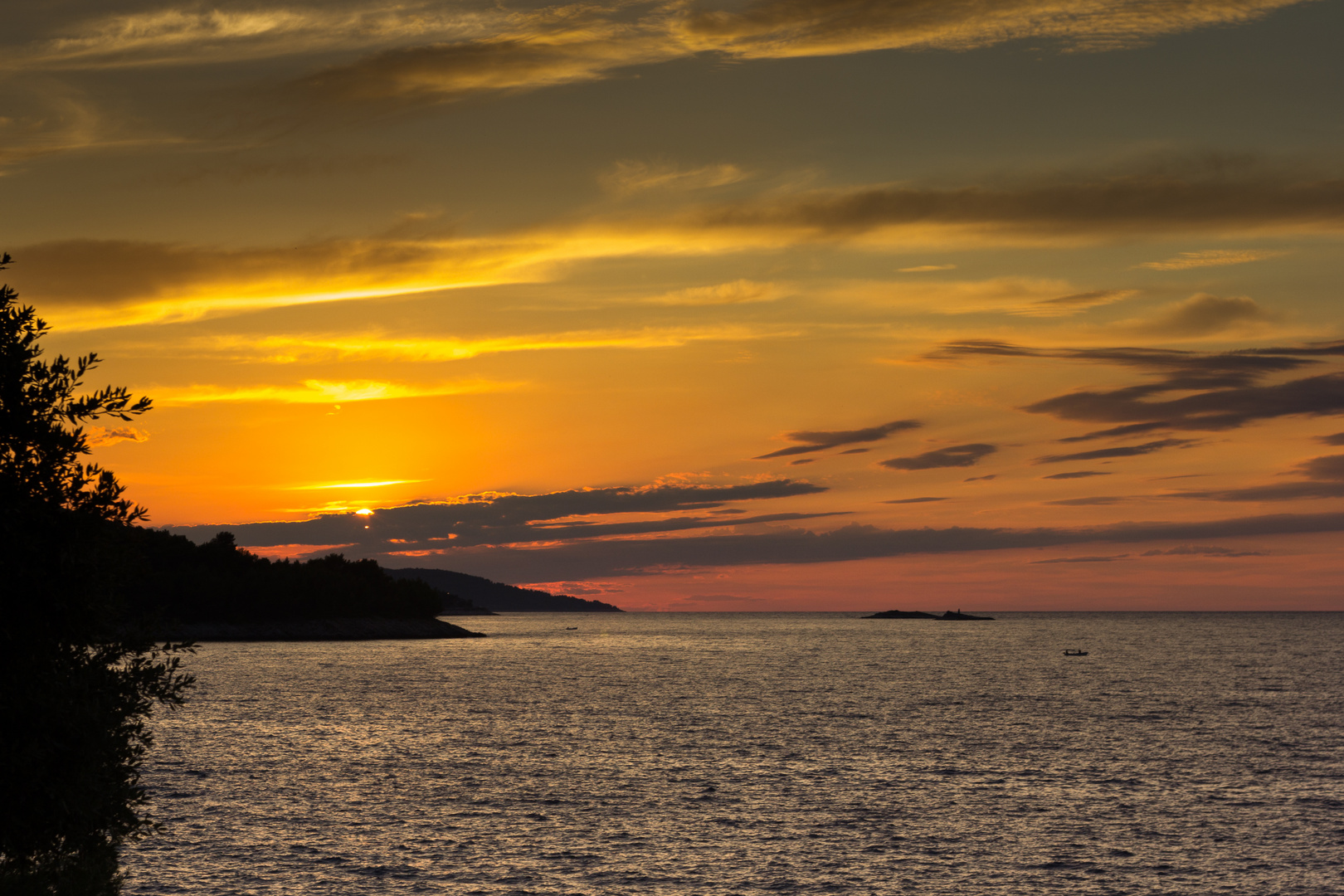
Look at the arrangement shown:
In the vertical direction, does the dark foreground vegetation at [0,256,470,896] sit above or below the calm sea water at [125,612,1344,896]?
above

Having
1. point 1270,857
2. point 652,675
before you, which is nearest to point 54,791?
point 1270,857

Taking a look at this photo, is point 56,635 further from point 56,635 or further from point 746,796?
point 746,796

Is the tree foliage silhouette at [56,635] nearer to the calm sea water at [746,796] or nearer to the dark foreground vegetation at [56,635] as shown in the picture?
the dark foreground vegetation at [56,635]

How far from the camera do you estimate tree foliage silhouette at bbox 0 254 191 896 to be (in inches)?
947

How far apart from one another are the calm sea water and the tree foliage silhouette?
18.4 meters

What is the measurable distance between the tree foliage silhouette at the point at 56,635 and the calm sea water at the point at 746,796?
1843 centimetres

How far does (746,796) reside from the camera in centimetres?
6122

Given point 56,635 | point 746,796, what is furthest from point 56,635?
point 746,796

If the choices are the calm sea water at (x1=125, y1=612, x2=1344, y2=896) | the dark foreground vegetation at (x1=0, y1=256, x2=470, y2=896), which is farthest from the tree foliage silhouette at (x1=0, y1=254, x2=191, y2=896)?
the calm sea water at (x1=125, y1=612, x2=1344, y2=896)

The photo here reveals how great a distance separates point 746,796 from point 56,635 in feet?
144

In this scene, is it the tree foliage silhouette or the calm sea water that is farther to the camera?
the calm sea water

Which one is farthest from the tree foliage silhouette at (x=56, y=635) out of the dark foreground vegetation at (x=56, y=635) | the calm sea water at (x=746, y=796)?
the calm sea water at (x=746, y=796)

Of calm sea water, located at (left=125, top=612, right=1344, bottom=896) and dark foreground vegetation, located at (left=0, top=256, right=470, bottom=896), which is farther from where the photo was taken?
calm sea water, located at (left=125, top=612, right=1344, bottom=896)

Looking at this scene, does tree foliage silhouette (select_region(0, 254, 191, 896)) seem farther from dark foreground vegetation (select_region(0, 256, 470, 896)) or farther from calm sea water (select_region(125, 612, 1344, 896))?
calm sea water (select_region(125, 612, 1344, 896))
